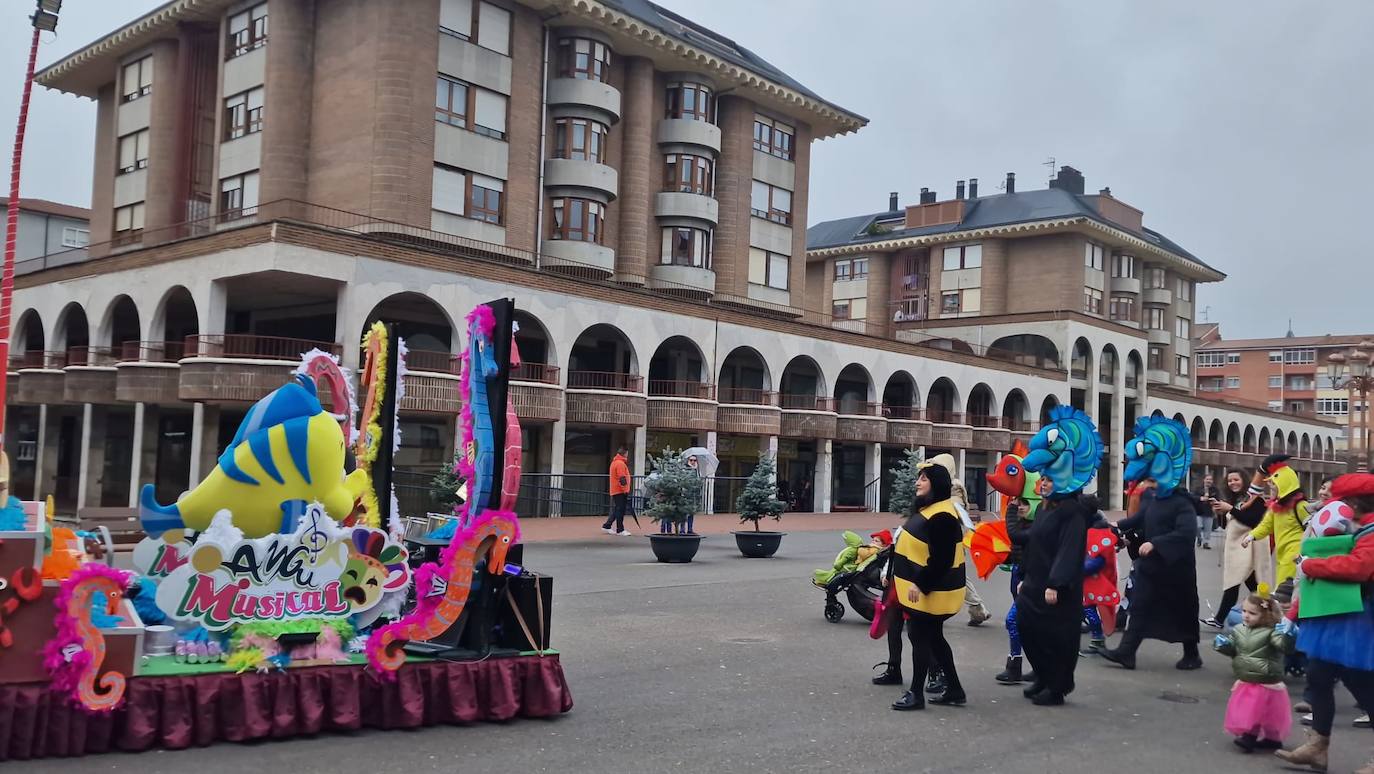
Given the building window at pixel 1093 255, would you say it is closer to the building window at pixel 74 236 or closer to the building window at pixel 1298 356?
the building window at pixel 74 236

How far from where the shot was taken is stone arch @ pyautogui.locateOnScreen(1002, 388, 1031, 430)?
53.8 m

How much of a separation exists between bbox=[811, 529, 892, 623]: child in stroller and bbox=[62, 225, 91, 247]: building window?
4979cm

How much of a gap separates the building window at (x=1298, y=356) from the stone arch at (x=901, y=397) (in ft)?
247

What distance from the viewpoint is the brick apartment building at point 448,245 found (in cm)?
2977

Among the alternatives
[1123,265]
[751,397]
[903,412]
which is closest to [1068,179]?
[1123,265]

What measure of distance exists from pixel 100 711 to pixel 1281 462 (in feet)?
34.9

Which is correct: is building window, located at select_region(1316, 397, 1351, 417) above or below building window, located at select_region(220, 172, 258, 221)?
below

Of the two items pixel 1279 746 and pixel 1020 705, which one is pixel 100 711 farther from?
pixel 1279 746

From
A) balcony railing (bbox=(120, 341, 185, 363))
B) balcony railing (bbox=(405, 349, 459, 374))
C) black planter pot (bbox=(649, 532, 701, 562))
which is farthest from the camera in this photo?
balcony railing (bbox=(405, 349, 459, 374))

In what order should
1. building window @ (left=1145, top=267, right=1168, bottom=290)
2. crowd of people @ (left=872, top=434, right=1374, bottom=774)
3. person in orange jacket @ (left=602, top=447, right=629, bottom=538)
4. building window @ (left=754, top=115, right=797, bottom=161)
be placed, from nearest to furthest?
crowd of people @ (left=872, top=434, right=1374, bottom=774) → person in orange jacket @ (left=602, top=447, right=629, bottom=538) → building window @ (left=754, top=115, right=797, bottom=161) → building window @ (left=1145, top=267, right=1168, bottom=290)

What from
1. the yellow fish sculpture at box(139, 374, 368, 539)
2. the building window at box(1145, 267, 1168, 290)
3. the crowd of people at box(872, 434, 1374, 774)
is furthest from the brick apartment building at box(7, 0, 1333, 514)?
the building window at box(1145, 267, 1168, 290)

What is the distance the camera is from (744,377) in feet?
142

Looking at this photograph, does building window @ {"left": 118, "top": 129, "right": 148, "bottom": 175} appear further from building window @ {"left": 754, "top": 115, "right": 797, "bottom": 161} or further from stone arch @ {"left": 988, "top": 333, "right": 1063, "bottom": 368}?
stone arch @ {"left": 988, "top": 333, "right": 1063, "bottom": 368}

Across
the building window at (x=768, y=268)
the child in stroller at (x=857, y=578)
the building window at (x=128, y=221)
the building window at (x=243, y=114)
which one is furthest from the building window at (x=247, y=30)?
the child in stroller at (x=857, y=578)
